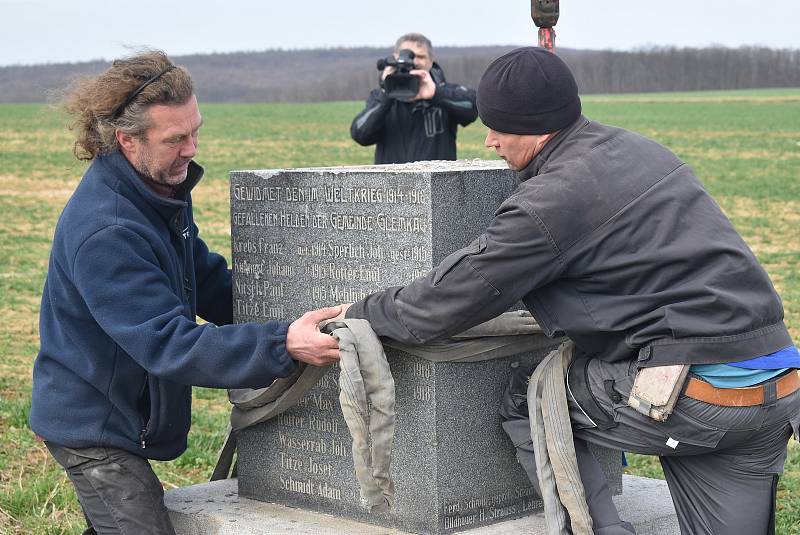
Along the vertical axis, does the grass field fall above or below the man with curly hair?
below

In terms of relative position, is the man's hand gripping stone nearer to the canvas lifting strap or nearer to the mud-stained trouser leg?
the canvas lifting strap

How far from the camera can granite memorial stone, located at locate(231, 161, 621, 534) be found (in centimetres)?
404

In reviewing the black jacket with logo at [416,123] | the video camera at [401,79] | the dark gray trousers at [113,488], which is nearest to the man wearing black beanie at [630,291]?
the dark gray trousers at [113,488]

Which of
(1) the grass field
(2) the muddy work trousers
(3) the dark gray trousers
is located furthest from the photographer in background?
(2) the muddy work trousers

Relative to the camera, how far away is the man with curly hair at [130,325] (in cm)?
383

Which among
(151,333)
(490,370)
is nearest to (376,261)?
(490,370)

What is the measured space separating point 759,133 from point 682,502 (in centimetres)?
4061

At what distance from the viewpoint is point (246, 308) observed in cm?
466

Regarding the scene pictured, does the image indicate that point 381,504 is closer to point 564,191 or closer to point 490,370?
point 490,370

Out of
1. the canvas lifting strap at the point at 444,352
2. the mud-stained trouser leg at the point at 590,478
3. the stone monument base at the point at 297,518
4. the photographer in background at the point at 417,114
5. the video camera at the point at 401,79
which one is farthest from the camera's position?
the photographer in background at the point at 417,114

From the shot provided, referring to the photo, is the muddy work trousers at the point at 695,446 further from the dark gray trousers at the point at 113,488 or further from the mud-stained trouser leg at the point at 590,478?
the dark gray trousers at the point at 113,488

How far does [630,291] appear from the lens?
3494 mm

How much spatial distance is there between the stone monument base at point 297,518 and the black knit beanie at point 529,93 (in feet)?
4.78

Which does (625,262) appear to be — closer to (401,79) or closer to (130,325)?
(130,325)
